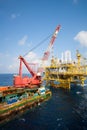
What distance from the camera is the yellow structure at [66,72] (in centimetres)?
8754

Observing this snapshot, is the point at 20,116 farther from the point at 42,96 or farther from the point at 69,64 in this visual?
the point at 69,64

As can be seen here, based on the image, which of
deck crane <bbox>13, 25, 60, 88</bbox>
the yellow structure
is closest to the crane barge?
deck crane <bbox>13, 25, 60, 88</bbox>

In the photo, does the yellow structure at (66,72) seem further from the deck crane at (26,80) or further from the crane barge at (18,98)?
the crane barge at (18,98)

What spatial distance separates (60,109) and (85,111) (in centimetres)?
810

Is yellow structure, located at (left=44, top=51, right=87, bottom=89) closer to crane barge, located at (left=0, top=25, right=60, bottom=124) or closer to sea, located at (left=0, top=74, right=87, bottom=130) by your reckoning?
crane barge, located at (left=0, top=25, right=60, bottom=124)

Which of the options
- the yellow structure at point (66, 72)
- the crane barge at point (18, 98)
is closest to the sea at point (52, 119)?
the crane barge at point (18, 98)

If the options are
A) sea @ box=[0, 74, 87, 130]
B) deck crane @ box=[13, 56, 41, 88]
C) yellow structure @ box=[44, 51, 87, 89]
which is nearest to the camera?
sea @ box=[0, 74, 87, 130]

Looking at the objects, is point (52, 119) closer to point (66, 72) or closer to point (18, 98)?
point (18, 98)

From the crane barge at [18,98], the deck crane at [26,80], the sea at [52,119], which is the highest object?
the deck crane at [26,80]

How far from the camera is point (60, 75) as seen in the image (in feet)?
331

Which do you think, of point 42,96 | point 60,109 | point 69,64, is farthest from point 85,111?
point 69,64

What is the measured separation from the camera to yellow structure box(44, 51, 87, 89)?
87.5 meters

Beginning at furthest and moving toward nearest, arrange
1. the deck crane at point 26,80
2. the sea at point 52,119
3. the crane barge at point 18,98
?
the deck crane at point 26,80
the crane barge at point 18,98
the sea at point 52,119

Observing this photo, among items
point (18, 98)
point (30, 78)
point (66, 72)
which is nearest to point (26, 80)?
point (30, 78)
